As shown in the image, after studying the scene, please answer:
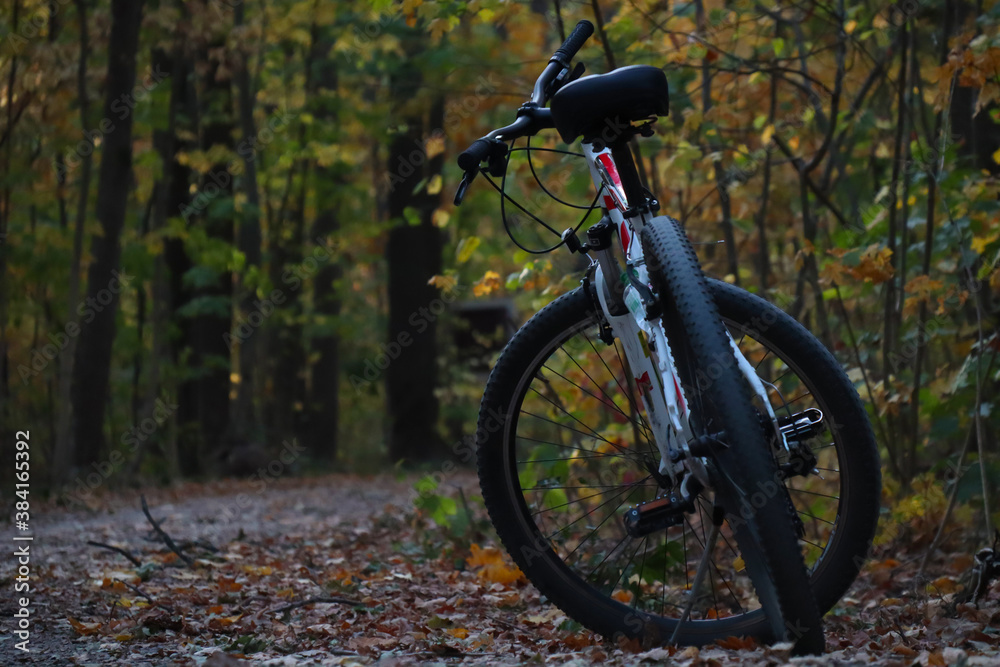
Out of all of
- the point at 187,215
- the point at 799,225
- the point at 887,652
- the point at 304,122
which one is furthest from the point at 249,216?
the point at 887,652

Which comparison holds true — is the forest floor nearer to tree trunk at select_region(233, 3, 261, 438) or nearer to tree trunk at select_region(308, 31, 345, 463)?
tree trunk at select_region(233, 3, 261, 438)

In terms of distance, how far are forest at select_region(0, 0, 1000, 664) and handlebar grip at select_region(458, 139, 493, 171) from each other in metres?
0.32

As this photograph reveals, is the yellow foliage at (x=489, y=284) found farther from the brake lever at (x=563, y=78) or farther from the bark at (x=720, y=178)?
the brake lever at (x=563, y=78)

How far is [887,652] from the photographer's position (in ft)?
8.91

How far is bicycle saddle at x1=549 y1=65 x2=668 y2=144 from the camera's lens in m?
2.84

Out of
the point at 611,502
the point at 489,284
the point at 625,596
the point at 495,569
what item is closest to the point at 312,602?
the point at 495,569

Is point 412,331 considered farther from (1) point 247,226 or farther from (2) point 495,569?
(2) point 495,569

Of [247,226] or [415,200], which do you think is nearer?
[247,226]

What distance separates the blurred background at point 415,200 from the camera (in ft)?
16.1

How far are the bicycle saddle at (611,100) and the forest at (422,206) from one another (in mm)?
304

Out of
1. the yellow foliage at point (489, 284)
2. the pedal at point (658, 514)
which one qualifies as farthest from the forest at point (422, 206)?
the pedal at point (658, 514)

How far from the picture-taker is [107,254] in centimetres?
1120

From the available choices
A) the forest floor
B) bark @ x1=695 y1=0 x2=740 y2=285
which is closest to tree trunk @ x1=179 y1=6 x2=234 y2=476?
the forest floor

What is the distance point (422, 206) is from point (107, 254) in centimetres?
603
